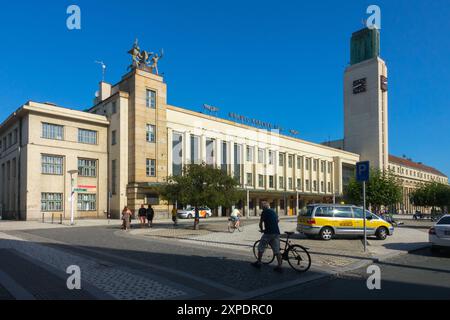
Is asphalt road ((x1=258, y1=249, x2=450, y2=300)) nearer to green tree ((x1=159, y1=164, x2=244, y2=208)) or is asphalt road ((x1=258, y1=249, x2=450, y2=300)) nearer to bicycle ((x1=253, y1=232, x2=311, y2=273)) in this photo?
bicycle ((x1=253, y1=232, x2=311, y2=273))

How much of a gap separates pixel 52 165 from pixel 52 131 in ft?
12.4

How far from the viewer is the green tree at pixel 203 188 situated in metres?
23.3

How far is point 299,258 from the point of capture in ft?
31.5

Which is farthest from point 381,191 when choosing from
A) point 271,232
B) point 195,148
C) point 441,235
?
point 271,232

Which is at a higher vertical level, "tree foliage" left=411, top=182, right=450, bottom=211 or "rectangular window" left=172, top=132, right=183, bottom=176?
"rectangular window" left=172, top=132, right=183, bottom=176

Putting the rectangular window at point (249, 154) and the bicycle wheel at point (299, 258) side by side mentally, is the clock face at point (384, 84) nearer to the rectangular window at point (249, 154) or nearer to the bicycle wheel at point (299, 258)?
the rectangular window at point (249, 154)

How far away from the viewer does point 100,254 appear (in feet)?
40.1

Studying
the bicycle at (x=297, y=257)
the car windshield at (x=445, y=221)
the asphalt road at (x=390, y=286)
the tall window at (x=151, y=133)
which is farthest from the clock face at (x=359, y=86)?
the bicycle at (x=297, y=257)

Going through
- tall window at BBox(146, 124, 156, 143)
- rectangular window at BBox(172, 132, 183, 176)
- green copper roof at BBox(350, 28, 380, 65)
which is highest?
green copper roof at BBox(350, 28, 380, 65)

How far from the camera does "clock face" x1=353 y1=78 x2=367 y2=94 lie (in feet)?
286

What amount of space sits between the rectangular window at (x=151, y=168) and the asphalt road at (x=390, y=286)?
120 ft

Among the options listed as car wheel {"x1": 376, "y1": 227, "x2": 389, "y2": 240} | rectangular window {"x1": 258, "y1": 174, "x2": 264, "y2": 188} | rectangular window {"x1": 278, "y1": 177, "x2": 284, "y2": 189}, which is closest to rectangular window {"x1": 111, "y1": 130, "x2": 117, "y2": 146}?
rectangular window {"x1": 258, "y1": 174, "x2": 264, "y2": 188}

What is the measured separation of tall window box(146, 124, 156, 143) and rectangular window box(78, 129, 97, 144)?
659cm

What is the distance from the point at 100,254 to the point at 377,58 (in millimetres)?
86681
